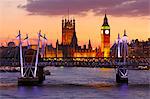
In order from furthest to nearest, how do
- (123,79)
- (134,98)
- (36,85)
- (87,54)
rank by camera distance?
(87,54)
(123,79)
(36,85)
(134,98)

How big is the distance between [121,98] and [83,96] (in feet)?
8.08

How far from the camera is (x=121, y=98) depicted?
36.1 meters

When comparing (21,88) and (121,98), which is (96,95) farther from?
(21,88)

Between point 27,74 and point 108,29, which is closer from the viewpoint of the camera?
point 27,74

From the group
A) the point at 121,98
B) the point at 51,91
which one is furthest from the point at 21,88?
the point at 121,98

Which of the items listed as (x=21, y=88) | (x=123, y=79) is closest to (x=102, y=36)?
(x=123, y=79)

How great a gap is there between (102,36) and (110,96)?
88.4 m

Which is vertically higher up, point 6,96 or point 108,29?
point 108,29

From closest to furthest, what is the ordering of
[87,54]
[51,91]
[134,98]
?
[134,98] < [51,91] < [87,54]

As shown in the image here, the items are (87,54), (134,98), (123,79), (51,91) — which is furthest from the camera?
(87,54)

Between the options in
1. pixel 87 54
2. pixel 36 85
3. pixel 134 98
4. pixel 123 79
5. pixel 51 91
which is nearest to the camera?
pixel 134 98

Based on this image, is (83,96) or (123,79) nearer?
(83,96)

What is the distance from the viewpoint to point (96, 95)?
37406mm

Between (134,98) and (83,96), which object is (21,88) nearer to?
(83,96)
